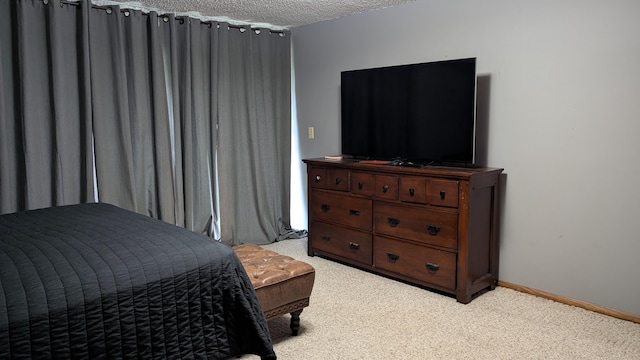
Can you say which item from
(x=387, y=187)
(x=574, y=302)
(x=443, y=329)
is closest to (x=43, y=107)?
(x=387, y=187)

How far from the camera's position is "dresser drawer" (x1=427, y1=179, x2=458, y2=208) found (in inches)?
126

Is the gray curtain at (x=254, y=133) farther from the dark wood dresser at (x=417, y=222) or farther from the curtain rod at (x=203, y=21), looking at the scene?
the dark wood dresser at (x=417, y=222)

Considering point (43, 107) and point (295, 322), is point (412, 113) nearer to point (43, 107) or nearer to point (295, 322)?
point (295, 322)

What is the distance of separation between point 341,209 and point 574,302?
5.98ft

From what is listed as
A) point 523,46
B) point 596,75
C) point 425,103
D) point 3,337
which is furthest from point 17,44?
point 596,75

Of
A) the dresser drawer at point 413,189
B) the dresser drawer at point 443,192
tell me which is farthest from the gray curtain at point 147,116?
the dresser drawer at point 443,192

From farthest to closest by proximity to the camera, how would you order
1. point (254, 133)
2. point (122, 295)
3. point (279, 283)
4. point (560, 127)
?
1. point (254, 133)
2. point (560, 127)
3. point (279, 283)
4. point (122, 295)

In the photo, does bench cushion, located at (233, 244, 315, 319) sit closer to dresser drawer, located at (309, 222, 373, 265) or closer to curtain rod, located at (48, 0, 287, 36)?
dresser drawer, located at (309, 222, 373, 265)

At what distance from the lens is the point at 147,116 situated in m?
4.05

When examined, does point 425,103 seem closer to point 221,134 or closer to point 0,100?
point 221,134

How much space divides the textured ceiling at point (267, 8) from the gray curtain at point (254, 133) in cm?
28

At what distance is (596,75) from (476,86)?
0.74 metres

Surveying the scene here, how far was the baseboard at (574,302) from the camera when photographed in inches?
115

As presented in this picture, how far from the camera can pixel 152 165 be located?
13.4 feet
